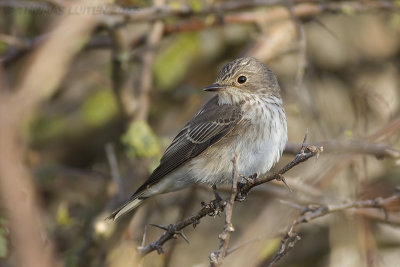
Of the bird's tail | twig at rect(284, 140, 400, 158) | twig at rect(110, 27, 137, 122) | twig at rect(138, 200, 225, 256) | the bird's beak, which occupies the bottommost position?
twig at rect(138, 200, 225, 256)

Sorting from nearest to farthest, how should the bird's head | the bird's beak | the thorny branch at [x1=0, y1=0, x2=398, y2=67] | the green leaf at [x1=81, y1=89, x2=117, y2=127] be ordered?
the bird's beak, the bird's head, the thorny branch at [x1=0, y1=0, x2=398, y2=67], the green leaf at [x1=81, y1=89, x2=117, y2=127]

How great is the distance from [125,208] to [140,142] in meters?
1.06

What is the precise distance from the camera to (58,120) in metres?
8.02

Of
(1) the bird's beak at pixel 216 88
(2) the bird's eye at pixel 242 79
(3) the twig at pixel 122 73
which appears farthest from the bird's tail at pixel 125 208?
(3) the twig at pixel 122 73

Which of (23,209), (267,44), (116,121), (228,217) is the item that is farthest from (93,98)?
(23,209)

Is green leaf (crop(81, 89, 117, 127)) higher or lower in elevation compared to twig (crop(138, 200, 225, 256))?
higher

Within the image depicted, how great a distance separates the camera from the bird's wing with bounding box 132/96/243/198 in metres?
5.06

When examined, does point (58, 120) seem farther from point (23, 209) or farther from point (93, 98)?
point (23, 209)

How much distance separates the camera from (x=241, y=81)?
5.52 metres

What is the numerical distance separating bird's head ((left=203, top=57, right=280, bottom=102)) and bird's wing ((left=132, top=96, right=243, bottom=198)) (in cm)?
17

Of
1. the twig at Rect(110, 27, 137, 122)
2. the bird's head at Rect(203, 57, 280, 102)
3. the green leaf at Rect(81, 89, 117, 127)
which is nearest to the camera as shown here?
the bird's head at Rect(203, 57, 280, 102)

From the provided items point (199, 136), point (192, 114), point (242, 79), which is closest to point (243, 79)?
point (242, 79)

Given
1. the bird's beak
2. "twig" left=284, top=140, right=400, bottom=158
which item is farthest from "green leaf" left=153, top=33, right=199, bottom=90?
"twig" left=284, top=140, right=400, bottom=158

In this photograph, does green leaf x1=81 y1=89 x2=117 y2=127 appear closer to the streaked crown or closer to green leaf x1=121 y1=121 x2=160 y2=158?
green leaf x1=121 y1=121 x2=160 y2=158
